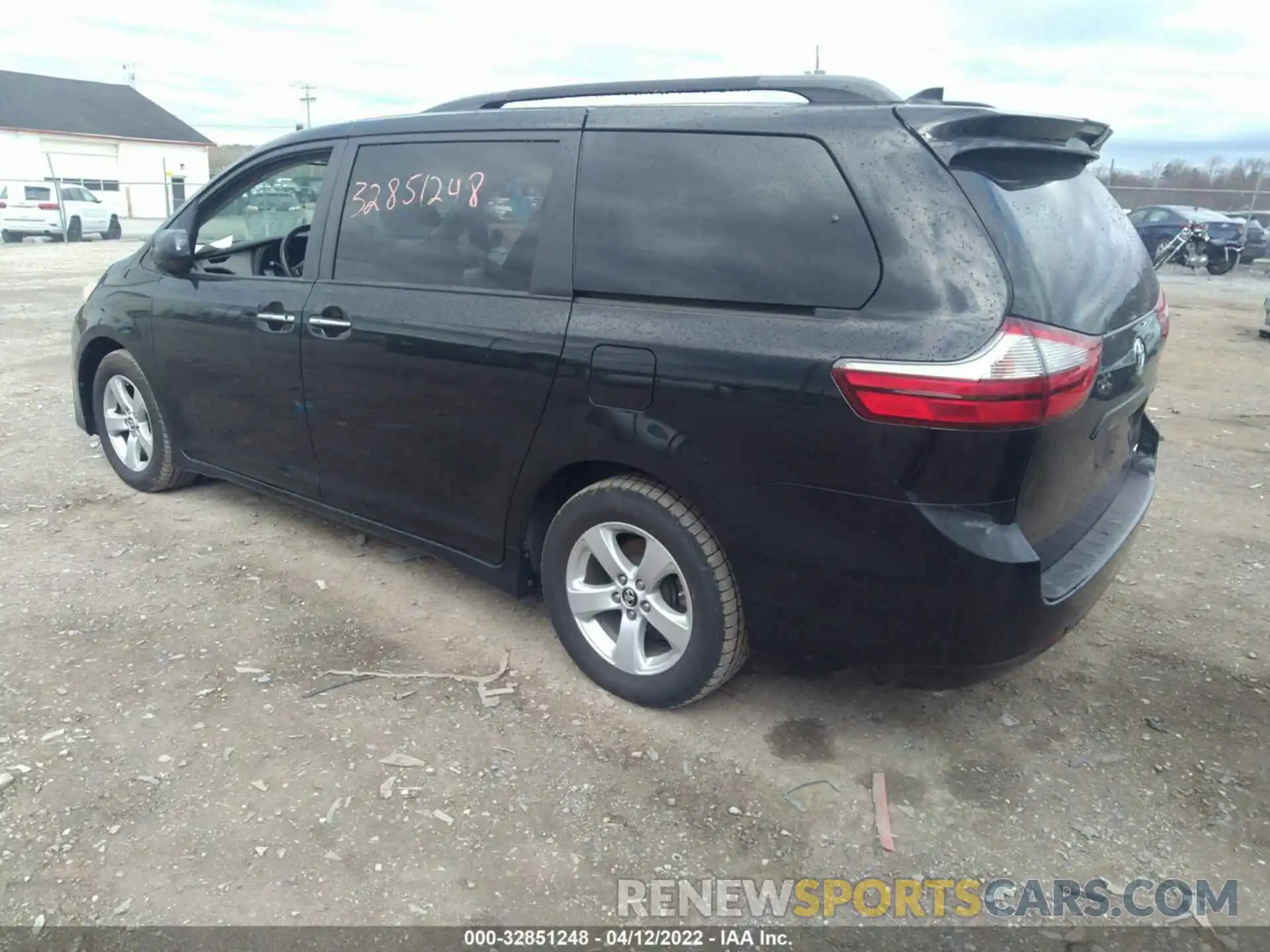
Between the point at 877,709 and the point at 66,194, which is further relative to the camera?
the point at 66,194

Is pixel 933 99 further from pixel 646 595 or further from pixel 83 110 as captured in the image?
pixel 83 110

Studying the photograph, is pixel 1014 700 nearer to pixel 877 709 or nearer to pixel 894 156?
pixel 877 709

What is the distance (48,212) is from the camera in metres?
25.5

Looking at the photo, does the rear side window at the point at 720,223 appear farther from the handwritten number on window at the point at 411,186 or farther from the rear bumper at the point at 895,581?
the handwritten number on window at the point at 411,186

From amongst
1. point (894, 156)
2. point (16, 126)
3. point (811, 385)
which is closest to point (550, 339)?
point (811, 385)

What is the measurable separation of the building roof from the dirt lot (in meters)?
52.6

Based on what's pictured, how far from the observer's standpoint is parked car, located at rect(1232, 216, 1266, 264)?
22.4m

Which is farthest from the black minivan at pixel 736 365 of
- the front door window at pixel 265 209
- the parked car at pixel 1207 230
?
the parked car at pixel 1207 230

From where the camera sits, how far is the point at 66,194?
85.5 feet

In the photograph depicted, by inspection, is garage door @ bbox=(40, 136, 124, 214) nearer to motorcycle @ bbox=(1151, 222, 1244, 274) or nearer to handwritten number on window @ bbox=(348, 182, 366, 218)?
motorcycle @ bbox=(1151, 222, 1244, 274)

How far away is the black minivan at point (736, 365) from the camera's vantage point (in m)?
2.39

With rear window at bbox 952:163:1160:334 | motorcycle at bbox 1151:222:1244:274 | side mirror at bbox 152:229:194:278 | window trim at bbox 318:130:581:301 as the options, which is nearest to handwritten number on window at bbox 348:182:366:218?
window trim at bbox 318:130:581:301

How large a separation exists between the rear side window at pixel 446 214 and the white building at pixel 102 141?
41.2m

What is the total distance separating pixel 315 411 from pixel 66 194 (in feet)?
90.1
